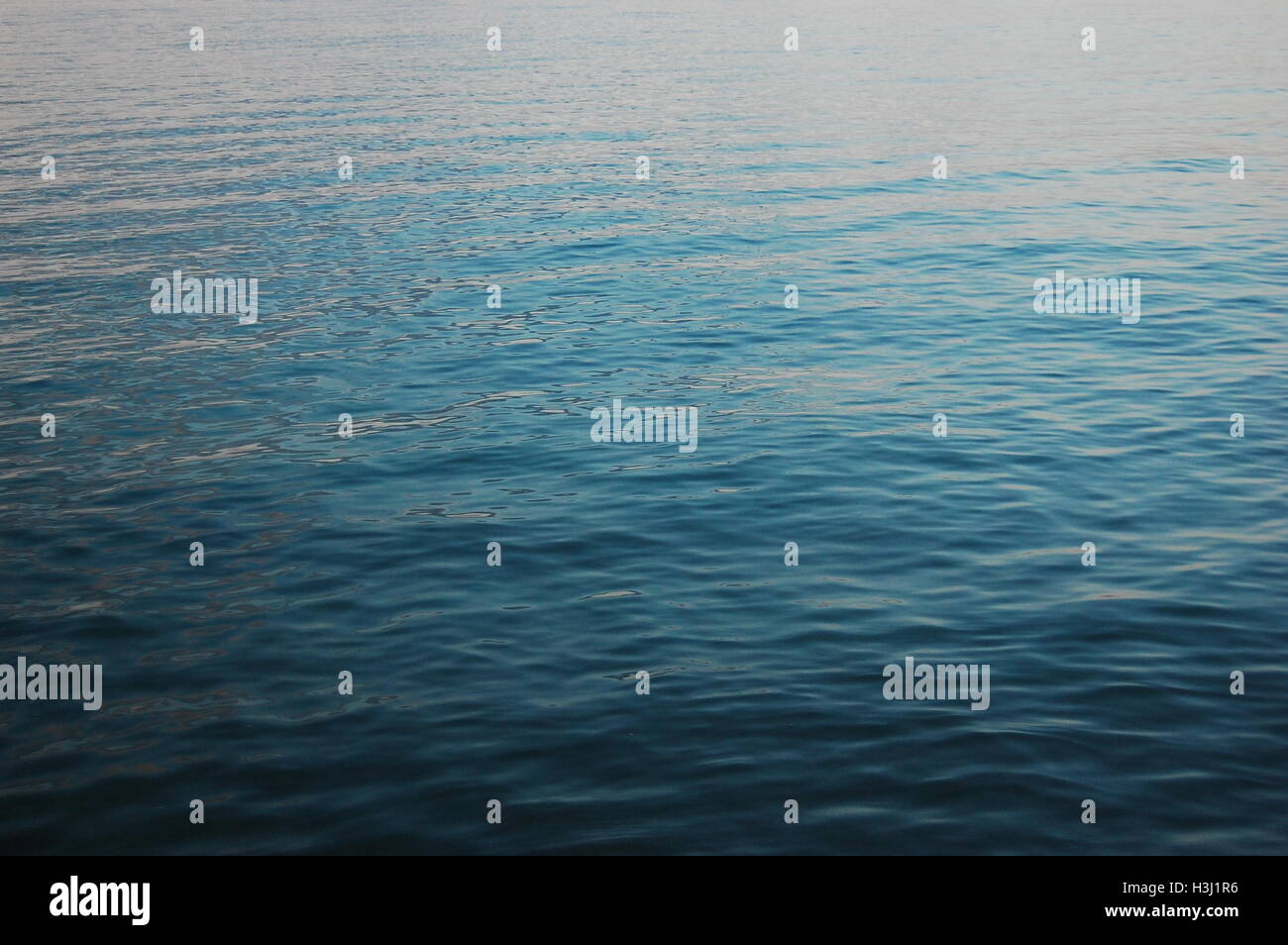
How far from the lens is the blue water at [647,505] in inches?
411

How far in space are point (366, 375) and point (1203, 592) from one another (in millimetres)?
13075

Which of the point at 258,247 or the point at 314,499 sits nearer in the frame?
the point at 314,499

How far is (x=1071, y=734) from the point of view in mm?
10969

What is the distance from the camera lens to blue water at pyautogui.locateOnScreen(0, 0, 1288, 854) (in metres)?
10.4

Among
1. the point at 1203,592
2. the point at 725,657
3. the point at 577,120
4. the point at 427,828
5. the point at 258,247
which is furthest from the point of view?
the point at 577,120

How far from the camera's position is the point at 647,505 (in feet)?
52.8

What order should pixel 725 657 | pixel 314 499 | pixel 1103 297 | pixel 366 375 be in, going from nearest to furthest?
pixel 725 657 → pixel 314 499 → pixel 366 375 → pixel 1103 297

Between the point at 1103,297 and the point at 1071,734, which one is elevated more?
the point at 1103,297

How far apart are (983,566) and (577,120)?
36.5m

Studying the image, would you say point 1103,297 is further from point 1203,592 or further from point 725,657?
point 725,657

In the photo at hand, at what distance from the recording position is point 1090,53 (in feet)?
216
